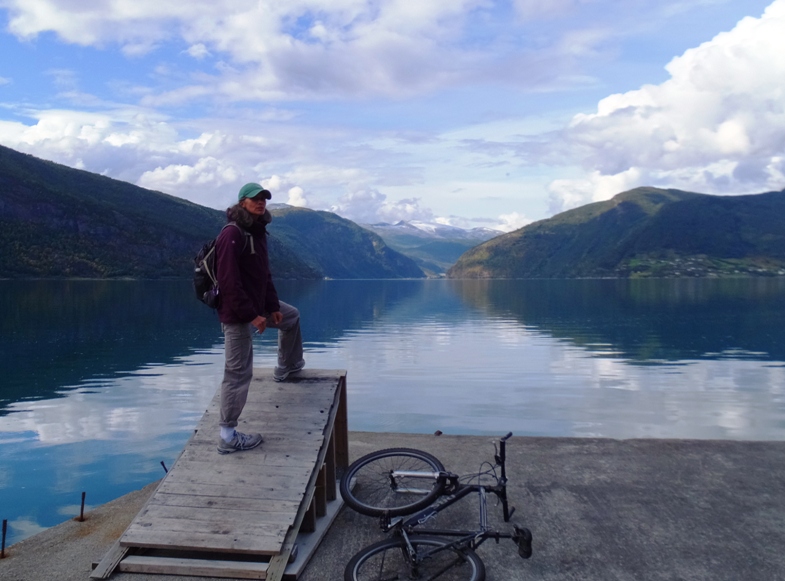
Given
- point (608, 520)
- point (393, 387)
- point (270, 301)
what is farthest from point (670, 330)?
point (270, 301)

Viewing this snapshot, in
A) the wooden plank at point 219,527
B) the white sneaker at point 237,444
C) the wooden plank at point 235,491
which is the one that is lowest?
the wooden plank at point 219,527

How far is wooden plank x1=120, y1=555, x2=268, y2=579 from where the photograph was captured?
519 cm

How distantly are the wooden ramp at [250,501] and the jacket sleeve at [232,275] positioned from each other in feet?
3.99

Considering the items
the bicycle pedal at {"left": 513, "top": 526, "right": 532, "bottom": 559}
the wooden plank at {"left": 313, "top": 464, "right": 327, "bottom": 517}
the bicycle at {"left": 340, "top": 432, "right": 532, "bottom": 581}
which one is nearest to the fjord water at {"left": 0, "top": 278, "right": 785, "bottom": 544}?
the wooden plank at {"left": 313, "top": 464, "right": 327, "bottom": 517}

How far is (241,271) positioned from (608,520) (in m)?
4.31

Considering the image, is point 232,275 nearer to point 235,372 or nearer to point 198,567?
point 235,372

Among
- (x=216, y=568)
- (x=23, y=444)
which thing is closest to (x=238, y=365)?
(x=216, y=568)

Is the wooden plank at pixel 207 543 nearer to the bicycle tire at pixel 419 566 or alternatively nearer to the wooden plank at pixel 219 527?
the wooden plank at pixel 219 527

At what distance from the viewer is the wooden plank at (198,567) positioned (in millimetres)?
5191

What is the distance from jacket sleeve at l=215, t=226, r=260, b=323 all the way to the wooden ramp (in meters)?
1.22

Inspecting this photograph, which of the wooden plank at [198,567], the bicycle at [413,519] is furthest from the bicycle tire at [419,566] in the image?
the wooden plank at [198,567]

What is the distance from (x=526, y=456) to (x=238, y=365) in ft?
13.7

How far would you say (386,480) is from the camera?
712 centimetres

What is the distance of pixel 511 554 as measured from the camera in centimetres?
569
